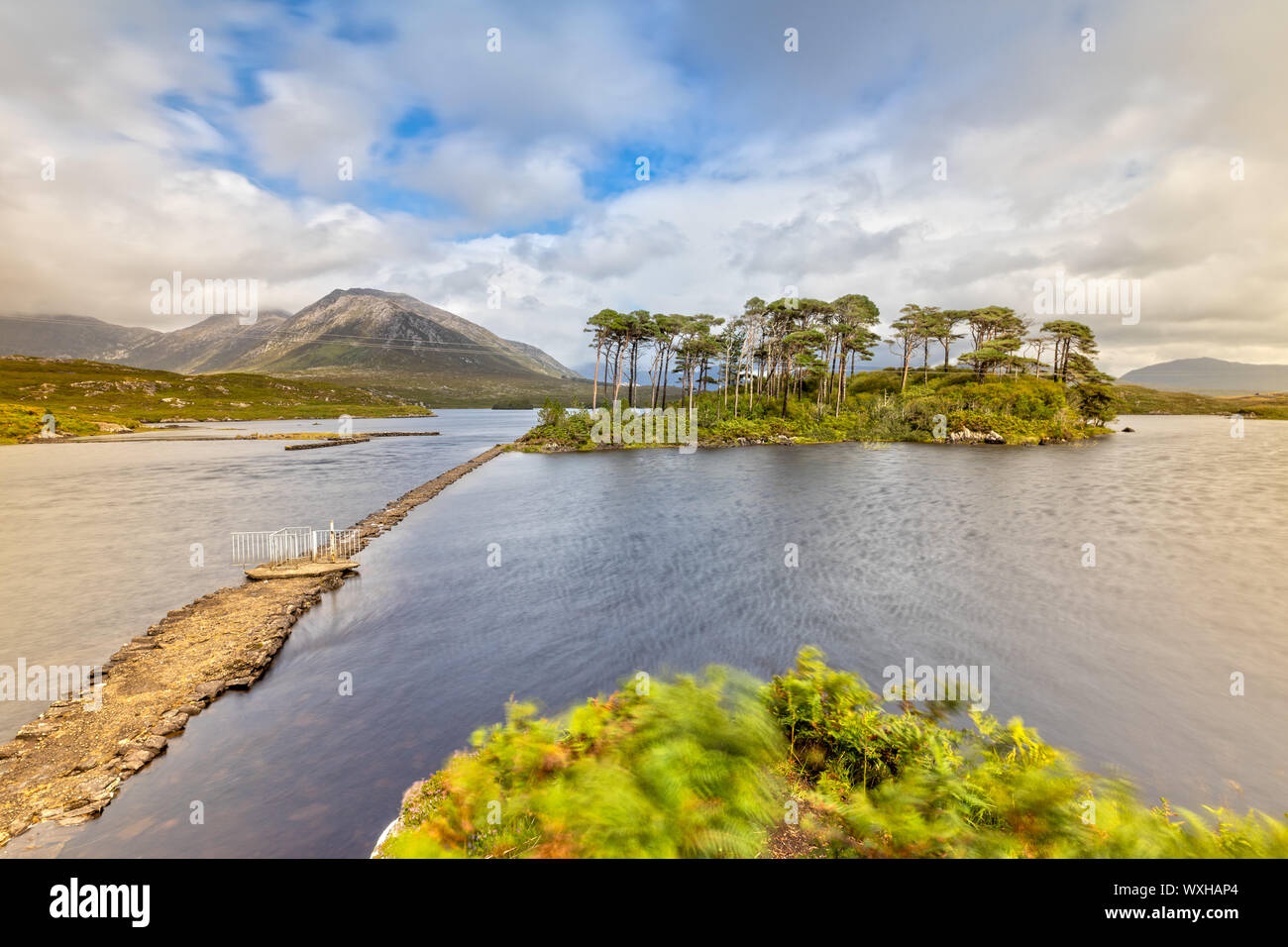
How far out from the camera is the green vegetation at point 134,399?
268 feet

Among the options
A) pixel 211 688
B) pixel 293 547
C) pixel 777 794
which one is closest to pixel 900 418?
pixel 293 547

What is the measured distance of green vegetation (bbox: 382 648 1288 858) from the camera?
4641mm

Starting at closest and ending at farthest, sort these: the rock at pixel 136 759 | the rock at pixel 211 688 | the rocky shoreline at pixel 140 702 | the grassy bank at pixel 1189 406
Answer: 1. the rocky shoreline at pixel 140 702
2. the rock at pixel 136 759
3. the rock at pixel 211 688
4. the grassy bank at pixel 1189 406

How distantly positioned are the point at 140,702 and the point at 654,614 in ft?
37.1

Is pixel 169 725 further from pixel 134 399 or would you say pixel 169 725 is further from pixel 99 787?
pixel 134 399

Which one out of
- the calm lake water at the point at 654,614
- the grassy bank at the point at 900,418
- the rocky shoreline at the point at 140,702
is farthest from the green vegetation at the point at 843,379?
the rocky shoreline at the point at 140,702

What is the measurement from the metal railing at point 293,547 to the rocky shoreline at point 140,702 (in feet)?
9.61

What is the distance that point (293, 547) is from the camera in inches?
800

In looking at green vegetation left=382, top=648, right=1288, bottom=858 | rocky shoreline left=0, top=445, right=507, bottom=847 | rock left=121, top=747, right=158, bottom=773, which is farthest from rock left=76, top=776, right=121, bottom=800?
green vegetation left=382, top=648, right=1288, bottom=858

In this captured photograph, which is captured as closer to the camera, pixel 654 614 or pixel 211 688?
pixel 211 688

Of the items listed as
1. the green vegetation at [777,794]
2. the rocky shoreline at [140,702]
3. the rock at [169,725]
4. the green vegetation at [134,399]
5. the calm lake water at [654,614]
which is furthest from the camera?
the green vegetation at [134,399]

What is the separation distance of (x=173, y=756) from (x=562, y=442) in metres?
50.9

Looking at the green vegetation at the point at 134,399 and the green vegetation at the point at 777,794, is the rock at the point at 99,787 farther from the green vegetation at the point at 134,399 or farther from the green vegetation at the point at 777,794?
the green vegetation at the point at 134,399
